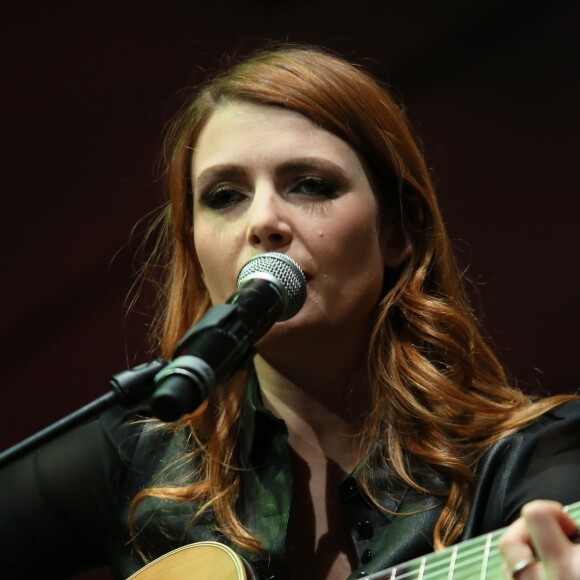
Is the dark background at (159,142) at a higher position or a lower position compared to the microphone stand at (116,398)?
lower

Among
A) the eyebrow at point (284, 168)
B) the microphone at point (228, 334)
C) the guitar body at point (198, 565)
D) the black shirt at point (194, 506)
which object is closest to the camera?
the microphone at point (228, 334)

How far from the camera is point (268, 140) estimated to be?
5.58ft

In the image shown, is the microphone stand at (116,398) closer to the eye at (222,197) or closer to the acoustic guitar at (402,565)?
the acoustic guitar at (402,565)

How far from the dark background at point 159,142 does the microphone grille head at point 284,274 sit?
1068mm

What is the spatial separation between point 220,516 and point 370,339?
1.35 feet

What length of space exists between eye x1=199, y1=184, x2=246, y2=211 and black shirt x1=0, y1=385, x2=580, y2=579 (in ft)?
1.14

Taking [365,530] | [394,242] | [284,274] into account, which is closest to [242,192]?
[394,242]

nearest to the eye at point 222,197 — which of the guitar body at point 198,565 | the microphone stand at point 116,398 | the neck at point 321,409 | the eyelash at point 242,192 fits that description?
the eyelash at point 242,192

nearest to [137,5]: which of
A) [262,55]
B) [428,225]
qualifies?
[262,55]

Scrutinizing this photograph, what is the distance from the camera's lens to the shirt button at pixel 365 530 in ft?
5.27

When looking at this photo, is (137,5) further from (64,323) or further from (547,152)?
(547,152)

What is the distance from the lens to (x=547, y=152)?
2.27 m

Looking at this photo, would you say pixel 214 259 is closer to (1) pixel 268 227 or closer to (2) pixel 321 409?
(1) pixel 268 227

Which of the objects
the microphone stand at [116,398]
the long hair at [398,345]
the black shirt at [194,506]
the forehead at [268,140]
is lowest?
the black shirt at [194,506]
